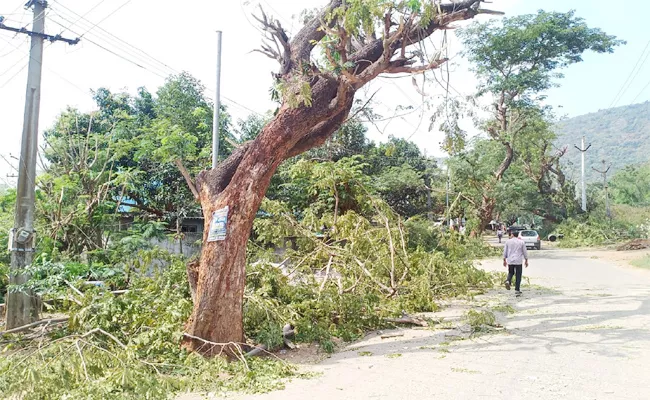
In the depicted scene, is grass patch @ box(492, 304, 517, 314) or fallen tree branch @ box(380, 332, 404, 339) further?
grass patch @ box(492, 304, 517, 314)

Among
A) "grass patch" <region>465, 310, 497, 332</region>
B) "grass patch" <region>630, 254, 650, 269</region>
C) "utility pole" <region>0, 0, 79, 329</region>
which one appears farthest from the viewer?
"grass patch" <region>630, 254, 650, 269</region>

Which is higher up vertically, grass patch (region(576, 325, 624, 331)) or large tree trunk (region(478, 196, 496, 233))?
large tree trunk (region(478, 196, 496, 233))

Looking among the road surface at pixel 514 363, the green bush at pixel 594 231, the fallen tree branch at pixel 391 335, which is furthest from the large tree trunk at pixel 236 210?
the green bush at pixel 594 231

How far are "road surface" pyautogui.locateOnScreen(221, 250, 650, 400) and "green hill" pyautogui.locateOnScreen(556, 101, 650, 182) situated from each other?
11323 centimetres

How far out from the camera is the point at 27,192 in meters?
8.24

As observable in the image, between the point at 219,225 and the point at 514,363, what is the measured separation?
3878 mm

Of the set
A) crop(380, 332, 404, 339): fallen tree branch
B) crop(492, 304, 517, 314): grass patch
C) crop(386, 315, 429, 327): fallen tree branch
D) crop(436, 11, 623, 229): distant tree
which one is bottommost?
crop(380, 332, 404, 339): fallen tree branch

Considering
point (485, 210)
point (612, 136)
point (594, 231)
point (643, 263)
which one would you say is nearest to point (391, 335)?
point (643, 263)

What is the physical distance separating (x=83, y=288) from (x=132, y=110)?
48.5 ft

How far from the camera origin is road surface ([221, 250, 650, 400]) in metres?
4.86

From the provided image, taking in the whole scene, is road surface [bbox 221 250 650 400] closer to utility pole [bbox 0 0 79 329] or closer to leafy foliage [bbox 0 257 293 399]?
leafy foliage [bbox 0 257 293 399]

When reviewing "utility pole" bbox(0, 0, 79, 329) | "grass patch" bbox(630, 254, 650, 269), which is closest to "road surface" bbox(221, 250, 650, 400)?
"utility pole" bbox(0, 0, 79, 329)

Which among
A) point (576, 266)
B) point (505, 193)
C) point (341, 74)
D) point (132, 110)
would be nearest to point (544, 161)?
point (505, 193)

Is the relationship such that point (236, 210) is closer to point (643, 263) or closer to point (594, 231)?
point (643, 263)
